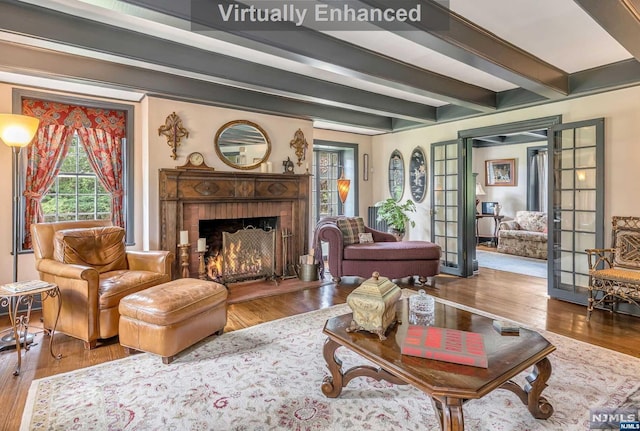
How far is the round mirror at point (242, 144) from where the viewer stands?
14.6 feet

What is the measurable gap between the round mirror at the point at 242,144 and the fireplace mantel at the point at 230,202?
215mm

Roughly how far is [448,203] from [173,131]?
13.6 ft

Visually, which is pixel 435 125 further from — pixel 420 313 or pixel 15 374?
pixel 15 374

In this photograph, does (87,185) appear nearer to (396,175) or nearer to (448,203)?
(396,175)

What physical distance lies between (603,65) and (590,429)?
12.0 feet

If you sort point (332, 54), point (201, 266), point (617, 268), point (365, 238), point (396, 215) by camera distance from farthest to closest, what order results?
1. point (396, 215)
2. point (365, 238)
3. point (201, 266)
4. point (617, 268)
5. point (332, 54)

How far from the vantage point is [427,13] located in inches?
93.6

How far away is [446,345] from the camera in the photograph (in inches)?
67.8

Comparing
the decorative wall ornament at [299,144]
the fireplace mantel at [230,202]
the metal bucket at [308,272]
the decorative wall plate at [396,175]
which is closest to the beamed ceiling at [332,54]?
the decorative wall ornament at [299,144]

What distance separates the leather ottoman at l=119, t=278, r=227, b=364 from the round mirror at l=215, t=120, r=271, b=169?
211 centimetres

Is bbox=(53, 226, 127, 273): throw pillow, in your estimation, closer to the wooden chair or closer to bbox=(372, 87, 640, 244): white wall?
the wooden chair

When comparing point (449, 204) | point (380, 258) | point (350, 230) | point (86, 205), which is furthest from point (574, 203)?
point (86, 205)

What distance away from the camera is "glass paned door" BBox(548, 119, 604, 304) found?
3871mm

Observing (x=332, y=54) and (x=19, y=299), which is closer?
(x=19, y=299)
